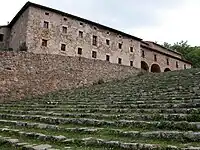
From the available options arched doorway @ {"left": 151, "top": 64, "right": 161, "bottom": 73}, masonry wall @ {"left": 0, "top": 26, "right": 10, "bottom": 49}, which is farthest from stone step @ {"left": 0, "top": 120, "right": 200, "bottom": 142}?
arched doorway @ {"left": 151, "top": 64, "right": 161, "bottom": 73}

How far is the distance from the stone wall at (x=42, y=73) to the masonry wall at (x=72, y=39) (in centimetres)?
1047

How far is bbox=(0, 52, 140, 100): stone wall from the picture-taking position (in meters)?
12.8

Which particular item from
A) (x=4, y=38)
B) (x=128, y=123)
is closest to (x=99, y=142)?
(x=128, y=123)

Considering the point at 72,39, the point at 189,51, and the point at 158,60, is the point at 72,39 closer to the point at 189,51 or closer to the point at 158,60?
the point at 158,60

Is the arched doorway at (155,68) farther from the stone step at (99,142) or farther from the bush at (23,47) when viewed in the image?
the stone step at (99,142)

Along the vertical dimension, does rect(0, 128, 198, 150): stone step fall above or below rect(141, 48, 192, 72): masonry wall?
below

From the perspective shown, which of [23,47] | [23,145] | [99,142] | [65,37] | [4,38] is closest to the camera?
[99,142]

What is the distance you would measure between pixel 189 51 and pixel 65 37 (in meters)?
33.0

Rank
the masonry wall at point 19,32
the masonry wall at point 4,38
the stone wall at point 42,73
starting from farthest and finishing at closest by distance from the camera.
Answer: the masonry wall at point 4,38, the masonry wall at point 19,32, the stone wall at point 42,73

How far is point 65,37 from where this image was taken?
2716 centimetres

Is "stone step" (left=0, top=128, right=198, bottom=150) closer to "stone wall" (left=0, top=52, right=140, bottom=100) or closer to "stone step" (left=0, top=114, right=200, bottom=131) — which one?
"stone step" (left=0, top=114, right=200, bottom=131)

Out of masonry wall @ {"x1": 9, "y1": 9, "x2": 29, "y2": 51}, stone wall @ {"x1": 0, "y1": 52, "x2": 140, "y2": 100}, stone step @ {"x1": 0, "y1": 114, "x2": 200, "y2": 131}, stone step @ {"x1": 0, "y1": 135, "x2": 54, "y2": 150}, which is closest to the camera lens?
stone step @ {"x1": 0, "y1": 135, "x2": 54, "y2": 150}

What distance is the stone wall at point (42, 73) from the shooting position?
12.8 metres

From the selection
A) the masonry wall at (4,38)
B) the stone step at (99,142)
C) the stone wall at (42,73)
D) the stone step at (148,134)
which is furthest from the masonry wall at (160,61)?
the stone step at (99,142)
